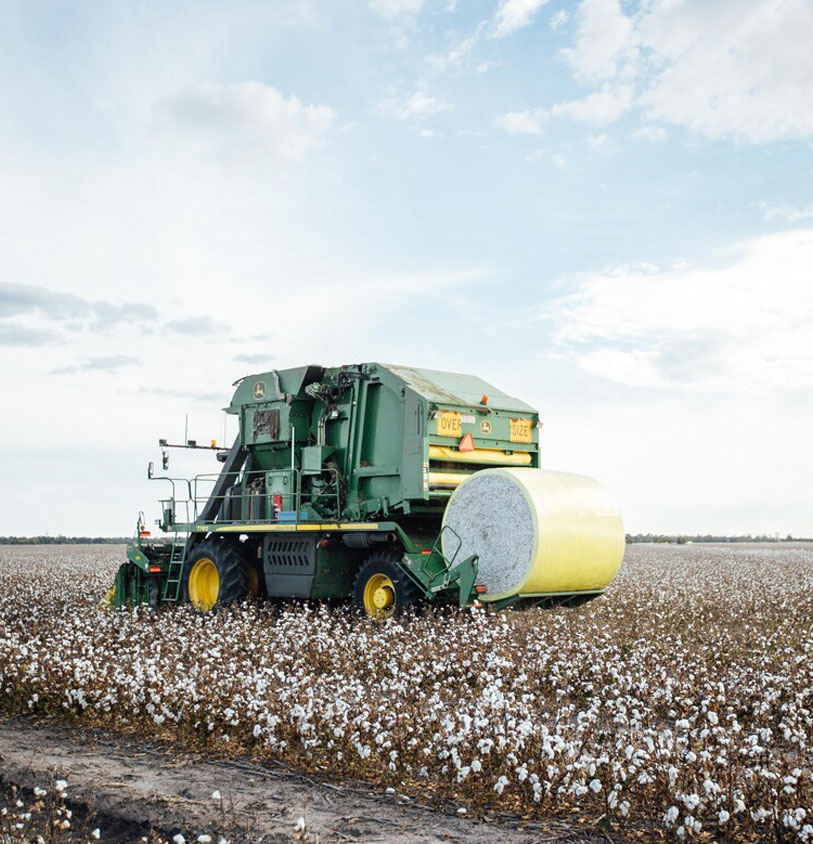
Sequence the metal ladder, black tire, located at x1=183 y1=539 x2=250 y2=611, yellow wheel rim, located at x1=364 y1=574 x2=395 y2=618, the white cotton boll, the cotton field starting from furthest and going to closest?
the metal ladder < black tire, located at x1=183 y1=539 x2=250 y2=611 < yellow wheel rim, located at x1=364 y1=574 x2=395 y2=618 < the cotton field < the white cotton boll

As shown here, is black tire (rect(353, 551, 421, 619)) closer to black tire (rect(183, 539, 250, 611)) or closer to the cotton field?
the cotton field

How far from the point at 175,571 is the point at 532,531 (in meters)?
8.67

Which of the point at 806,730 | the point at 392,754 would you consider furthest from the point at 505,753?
the point at 806,730

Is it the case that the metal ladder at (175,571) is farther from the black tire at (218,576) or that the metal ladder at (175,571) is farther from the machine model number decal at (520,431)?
the machine model number decal at (520,431)

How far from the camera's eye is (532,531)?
13016 millimetres

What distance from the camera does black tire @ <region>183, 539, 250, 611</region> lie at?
17.1 meters

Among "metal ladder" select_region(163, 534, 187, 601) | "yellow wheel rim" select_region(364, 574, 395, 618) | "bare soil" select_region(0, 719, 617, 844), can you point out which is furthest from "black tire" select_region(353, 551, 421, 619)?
"bare soil" select_region(0, 719, 617, 844)

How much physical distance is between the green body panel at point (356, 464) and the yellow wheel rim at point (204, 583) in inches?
14.0

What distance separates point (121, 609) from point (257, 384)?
4.75 m

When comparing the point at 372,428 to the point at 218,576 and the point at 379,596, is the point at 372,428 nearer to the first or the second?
the point at 379,596

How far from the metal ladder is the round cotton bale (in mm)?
6688

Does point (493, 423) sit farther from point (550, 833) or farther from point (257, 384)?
point (550, 833)

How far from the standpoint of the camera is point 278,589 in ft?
54.1

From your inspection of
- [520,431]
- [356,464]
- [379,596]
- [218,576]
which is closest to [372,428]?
[356,464]
